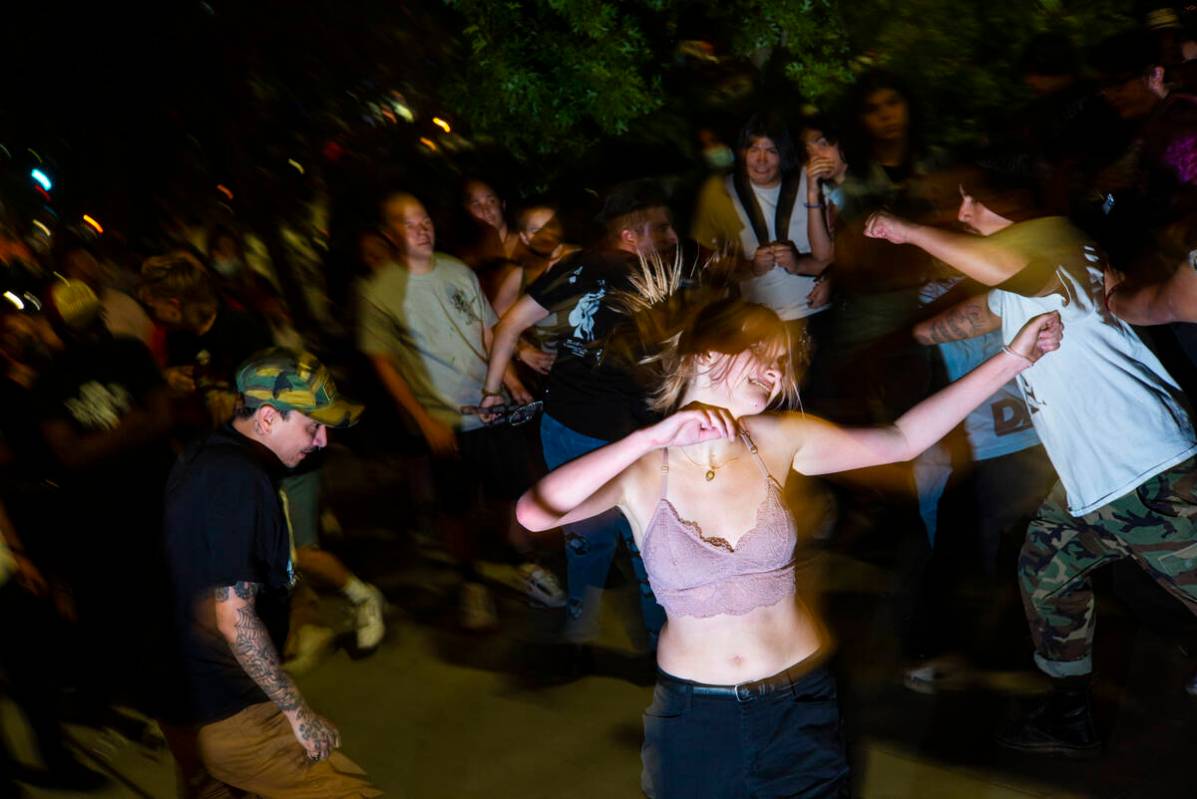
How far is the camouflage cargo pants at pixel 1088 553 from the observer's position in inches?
142

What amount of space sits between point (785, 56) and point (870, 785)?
547 centimetres

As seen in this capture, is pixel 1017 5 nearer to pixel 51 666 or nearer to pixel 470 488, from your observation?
pixel 470 488

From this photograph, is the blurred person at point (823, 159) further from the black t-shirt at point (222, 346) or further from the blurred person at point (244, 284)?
the blurred person at point (244, 284)

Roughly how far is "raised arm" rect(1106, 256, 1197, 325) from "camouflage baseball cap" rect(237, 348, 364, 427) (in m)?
2.39

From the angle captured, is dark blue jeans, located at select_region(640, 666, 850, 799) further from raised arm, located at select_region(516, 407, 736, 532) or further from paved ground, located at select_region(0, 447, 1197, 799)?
paved ground, located at select_region(0, 447, 1197, 799)

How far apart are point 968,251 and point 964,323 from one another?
0.48m

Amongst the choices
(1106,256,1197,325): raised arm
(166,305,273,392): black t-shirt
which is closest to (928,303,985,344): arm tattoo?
(1106,256,1197,325): raised arm

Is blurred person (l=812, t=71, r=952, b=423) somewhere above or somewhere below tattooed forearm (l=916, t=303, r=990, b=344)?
below

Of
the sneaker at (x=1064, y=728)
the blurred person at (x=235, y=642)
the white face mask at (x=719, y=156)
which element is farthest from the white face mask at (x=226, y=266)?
the sneaker at (x=1064, y=728)

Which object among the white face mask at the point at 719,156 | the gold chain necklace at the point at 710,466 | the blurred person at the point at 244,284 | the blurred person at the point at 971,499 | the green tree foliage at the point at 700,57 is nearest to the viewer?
the gold chain necklace at the point at 710,466

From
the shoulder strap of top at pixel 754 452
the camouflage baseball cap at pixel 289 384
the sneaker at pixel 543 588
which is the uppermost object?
the camouflage baseball cap at pixel 289 384

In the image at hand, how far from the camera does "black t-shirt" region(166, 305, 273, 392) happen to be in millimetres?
5359

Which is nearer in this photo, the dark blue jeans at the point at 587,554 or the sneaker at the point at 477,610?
the dark blue jeans at the point at 587,554

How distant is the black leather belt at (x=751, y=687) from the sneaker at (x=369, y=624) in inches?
110
